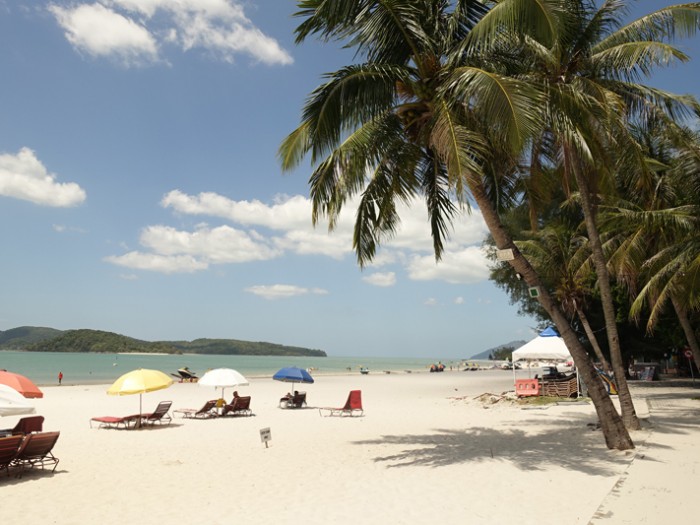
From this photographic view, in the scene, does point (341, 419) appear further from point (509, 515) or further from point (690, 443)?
point (509, 515)

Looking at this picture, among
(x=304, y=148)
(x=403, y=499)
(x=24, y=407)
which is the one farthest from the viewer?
(x=304, y=148)

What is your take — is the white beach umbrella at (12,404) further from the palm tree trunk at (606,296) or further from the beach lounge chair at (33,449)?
the palm tree trunk at (606,296)

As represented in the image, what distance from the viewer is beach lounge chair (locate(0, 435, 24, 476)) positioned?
25.0 feet

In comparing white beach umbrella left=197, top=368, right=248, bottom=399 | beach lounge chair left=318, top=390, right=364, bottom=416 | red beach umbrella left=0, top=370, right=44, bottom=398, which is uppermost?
red beach umbrella left=0, top=370, right=44, bottom=398

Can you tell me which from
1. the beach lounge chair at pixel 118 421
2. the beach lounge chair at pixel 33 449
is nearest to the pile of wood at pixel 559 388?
the beach lounge chair at pixel 118 421

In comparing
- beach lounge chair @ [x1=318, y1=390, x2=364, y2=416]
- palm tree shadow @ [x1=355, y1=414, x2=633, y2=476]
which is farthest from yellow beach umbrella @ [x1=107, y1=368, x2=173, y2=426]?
palm tree shadow @ [x1=355, y1=414, x2=633, y2=476]

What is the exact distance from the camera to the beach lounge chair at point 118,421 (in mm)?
13281

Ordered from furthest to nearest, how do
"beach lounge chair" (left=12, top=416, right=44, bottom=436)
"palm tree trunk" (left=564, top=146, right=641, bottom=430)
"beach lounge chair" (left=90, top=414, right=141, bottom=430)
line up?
"beach lounge chair" (left=90, top=414, right=141, bottom=430) → "palm tree trunk" (left=564, top=146, right=641, bottom=430) → "beach lounge chair" (left=12, top=416, right=44, bottom=436)

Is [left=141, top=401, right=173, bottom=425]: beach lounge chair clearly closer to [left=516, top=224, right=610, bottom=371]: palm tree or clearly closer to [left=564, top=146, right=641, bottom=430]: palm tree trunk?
[left=564, top=146, right=641, bottom=430]: palm tree trunk

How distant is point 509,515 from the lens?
223 inches

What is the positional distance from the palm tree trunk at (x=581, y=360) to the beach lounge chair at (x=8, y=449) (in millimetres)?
7893

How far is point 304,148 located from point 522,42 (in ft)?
13.1

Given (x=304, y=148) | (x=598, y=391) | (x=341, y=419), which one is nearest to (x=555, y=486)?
(x=598, y=391)

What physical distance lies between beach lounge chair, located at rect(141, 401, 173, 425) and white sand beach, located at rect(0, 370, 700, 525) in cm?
34
